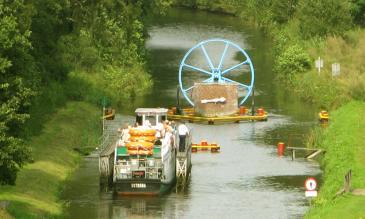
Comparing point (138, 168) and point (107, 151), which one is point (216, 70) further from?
point (138, 168)

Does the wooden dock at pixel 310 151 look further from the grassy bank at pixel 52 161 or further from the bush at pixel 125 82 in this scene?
the bush at pixel 125 82

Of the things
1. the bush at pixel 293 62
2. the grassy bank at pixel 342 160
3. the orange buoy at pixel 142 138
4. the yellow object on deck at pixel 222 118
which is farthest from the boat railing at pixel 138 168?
the bush at pixel 293 62

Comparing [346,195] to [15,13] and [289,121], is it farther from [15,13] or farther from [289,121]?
[289,121]

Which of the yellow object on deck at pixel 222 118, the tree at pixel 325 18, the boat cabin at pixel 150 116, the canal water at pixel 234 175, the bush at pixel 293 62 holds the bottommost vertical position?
the canal water at pixel 234 175

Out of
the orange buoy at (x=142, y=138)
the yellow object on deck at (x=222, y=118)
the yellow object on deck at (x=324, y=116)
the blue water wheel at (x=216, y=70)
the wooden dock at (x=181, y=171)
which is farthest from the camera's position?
the blue water wheel at (x=216, y=70)

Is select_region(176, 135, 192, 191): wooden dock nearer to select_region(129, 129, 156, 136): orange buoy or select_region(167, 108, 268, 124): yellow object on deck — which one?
select_region(129, 129, 156, 136): orange buoy

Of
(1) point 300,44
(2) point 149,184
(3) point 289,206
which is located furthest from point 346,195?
(1) point 300,44

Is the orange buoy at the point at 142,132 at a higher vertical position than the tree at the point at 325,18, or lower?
lower

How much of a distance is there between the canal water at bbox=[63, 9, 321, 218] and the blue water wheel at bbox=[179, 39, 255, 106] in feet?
4.16

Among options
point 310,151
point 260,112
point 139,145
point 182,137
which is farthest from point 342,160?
point 260,112

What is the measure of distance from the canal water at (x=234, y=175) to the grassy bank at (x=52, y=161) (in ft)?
3.07

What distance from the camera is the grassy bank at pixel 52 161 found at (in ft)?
181

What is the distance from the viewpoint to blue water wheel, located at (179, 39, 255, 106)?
93.6 m

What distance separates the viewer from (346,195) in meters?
55.1
